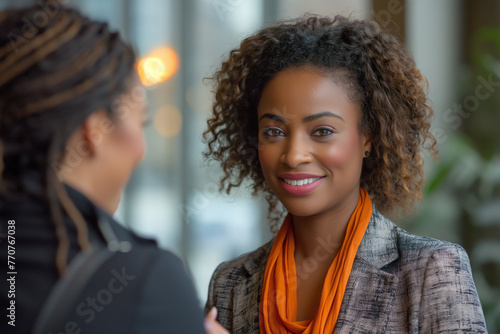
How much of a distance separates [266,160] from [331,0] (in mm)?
2625

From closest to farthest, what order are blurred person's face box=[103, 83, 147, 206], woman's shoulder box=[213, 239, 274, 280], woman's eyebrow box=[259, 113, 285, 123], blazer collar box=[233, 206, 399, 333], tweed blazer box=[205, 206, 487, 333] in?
1. blurred person's face box=[103, 83, 147, 206]
2. tweed blazer box=[205, 206, 487, 333]
3. blazer collar box=[233, 206, 399, 333]
4. woman's eyebrow box=[259, 113, 285, 123]
5. woman's shoulder box=[213, 239, 274, 280]

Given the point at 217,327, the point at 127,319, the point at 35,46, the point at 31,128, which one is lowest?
the point at 217,327

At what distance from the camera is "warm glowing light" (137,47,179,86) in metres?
4.23

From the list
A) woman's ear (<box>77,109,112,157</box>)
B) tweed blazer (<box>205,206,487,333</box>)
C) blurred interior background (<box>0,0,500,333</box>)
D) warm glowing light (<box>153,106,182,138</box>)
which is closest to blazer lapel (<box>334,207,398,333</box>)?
tweed blazer (<box>205,206,487,333</box>)

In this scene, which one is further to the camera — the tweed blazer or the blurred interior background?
the blurred interior background

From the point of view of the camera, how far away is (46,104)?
0.84 m

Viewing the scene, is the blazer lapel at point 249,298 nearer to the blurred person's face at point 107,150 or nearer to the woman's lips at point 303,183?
the woman's lips at point 303,183

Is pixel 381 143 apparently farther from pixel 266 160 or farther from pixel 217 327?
pixel 217 327

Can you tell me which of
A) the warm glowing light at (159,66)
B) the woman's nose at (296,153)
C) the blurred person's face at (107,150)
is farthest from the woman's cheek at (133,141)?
the warm glowing light at (159,66)

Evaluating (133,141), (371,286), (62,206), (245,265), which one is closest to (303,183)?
(371,286)

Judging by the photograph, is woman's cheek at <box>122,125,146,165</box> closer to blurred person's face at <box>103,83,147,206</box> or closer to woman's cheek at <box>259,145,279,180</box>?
blurred person's face at <box>103,83,147,206</box>

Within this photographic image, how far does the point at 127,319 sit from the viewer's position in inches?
32.1

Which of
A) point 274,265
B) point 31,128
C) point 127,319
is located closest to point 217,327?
point 127,319

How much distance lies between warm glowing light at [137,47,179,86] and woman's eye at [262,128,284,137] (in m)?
2.76
